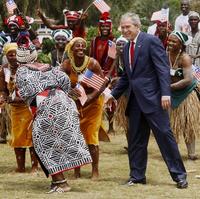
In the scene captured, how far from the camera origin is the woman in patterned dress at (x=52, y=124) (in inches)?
270

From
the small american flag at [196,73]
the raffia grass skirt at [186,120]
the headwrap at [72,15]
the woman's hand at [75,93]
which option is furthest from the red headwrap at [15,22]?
the woman's hand at [75,93]

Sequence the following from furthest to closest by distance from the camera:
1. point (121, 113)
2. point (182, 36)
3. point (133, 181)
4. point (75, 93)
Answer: point (121, 113) < point (182, 36) < point (75, 93) < point (133, 181)

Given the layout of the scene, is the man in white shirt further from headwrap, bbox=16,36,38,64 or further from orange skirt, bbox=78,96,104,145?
headwrap, bbox=16,36,38,64

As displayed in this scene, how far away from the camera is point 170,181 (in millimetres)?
7738

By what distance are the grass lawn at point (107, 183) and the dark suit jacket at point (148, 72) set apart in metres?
0.91

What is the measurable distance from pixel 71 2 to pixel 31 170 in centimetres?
2617

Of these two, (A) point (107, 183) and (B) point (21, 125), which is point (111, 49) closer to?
(B) point (21, 125)

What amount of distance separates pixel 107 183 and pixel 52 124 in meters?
1.18

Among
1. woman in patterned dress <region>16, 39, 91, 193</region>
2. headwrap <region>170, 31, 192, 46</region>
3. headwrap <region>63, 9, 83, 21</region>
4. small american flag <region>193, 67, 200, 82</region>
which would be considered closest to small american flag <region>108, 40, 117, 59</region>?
headwrap <region>63, 9, 83, 21</region>

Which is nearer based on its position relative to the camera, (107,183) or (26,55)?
(26,55)

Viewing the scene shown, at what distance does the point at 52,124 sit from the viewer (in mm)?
6848

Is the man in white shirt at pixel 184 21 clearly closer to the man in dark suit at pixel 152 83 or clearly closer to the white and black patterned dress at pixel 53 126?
the man in dark suit at pixel 152 83

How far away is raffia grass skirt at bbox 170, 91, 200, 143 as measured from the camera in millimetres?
9148

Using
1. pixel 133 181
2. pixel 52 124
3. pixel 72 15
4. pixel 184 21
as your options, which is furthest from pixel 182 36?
pixel 184 21
